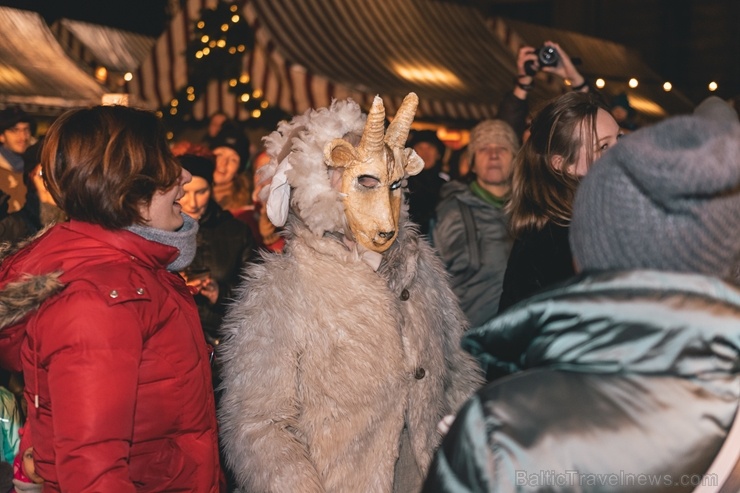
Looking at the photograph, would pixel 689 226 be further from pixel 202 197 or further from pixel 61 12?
pixel 61 12

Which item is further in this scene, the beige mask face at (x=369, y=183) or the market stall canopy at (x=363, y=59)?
the market stall canopy at (x=363, y=59)

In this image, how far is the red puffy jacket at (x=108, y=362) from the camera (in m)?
2.30

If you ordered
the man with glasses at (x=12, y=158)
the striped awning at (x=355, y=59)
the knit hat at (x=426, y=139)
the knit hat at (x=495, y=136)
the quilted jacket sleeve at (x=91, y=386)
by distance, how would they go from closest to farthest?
the quilted jacket sleeve at (x=91, y=386) → the knit hat at (x=495, y=136) → the man with glasses at (x=12, y=158) → the knit hat at (x=426, y=139) → the striped awning at (x=355, y=59)

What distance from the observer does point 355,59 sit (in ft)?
38.7

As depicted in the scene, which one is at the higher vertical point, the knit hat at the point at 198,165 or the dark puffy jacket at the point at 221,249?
the knit hat at the point at 198,165

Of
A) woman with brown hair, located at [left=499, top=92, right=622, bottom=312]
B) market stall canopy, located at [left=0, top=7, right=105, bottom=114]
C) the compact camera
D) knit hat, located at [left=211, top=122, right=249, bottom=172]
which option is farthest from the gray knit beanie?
market stall canopy, located at [left=0, top=7, right=105, bottom=114]

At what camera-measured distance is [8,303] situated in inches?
95.6

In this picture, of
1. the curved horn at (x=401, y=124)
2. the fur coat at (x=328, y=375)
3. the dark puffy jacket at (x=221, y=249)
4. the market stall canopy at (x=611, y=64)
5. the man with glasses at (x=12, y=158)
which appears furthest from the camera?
the market stall canopy at (x=611, y=64)

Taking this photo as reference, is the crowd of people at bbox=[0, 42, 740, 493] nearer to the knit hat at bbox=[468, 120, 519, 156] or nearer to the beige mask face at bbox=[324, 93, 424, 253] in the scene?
the beige mask face at bbox=[324, 93, 424, 253]

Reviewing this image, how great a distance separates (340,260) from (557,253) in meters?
0.79

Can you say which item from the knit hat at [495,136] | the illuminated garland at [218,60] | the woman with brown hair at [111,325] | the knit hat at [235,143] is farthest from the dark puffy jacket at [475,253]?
the illuminated garland at [218,60]

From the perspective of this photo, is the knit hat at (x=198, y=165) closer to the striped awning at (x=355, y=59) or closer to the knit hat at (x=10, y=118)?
the knit hat at (x=10, y=118)

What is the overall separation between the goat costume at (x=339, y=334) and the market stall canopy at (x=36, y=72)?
8.74 meters

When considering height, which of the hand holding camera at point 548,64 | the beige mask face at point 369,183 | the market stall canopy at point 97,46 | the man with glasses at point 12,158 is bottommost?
the market stall canopy at point 97,46
